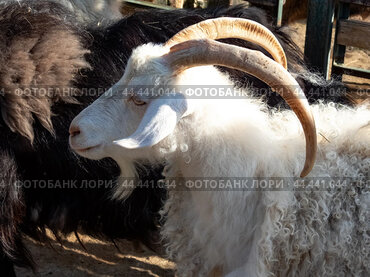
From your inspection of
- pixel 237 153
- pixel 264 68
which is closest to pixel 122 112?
pixel 237 153

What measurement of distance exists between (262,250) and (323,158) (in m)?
0.55

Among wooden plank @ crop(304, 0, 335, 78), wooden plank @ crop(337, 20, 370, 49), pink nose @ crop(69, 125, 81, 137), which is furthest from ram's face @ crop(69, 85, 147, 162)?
wooden plank @ crop(337, 20, 370, 49)

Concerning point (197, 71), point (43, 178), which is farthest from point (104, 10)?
point (197, 71)

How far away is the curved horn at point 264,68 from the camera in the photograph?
8.61 feet

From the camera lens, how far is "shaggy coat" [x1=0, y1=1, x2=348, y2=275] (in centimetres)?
354

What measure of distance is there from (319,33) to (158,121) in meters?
2.78

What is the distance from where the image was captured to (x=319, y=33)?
16.3 ft

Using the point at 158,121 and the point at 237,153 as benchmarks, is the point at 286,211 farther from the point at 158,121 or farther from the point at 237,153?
the point at 158,121

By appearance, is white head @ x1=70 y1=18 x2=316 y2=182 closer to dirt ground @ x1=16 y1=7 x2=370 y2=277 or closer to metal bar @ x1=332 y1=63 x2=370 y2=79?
dirt ground @ x1=16 y1=7 x2=370 y2=277

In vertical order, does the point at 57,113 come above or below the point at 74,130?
below

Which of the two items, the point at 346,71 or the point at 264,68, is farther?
the point at 346,71

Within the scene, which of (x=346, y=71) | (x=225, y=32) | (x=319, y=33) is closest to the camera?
(x=225, y=32)

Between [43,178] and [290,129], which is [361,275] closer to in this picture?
[290,129]

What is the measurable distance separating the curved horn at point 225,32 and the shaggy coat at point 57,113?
82 centimetres
